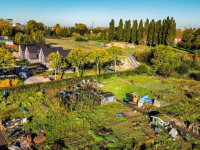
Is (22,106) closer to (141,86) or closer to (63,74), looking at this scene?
(63,74)

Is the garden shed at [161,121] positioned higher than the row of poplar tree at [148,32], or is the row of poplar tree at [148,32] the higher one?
the row of poplar tree at [148,32]

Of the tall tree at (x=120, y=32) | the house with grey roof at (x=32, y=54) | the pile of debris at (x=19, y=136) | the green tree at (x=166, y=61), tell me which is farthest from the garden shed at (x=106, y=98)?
the tall tree at (x=120, y=32)

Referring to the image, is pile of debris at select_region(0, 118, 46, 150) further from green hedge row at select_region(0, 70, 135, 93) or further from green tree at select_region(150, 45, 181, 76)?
green tree at select_region(150, 45, 181, 76)

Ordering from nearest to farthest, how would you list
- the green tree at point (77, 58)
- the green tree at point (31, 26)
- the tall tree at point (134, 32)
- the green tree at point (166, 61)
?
the green tree at point (77, 58) → the green tree at point (166, 61) → the tall tree at point (134, 32) → the green tree at point (31, 26)

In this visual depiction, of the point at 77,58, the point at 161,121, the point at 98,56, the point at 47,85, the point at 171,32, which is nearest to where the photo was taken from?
the point at 161,121

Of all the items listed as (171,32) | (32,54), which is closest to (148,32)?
(171,32)

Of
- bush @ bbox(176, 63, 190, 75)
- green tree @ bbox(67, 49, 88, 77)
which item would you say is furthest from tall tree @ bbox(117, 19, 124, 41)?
green tree @ bbox(67, 49, 88, 77)

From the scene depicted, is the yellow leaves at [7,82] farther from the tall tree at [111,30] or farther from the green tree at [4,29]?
the green tree at [4,29]

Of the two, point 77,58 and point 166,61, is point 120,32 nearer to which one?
point 166,61
